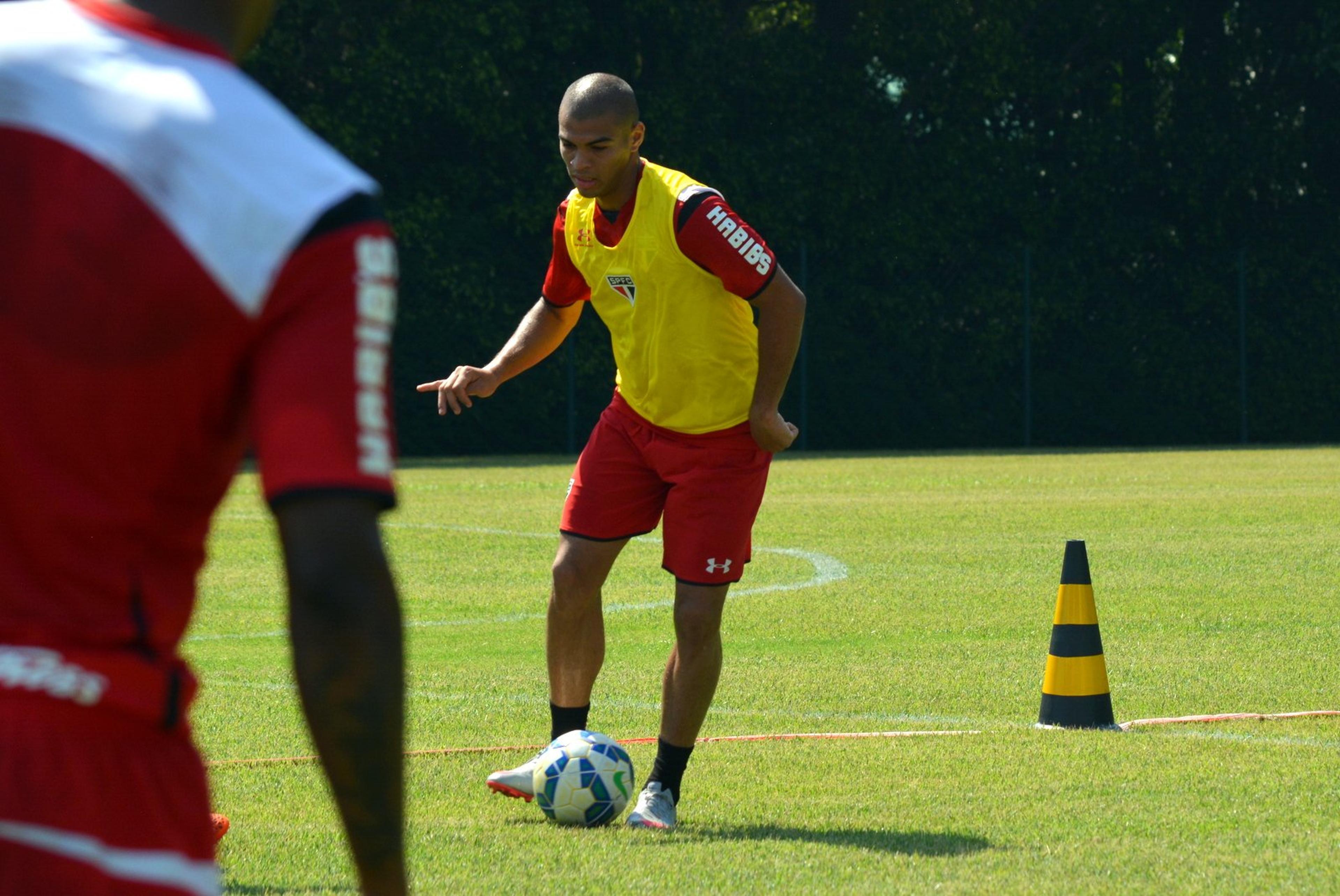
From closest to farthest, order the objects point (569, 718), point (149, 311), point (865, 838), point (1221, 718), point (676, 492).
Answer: point (149, 311) → point (865, 838) → point (676, 492) → point (569, 718) → point (1221, 718)

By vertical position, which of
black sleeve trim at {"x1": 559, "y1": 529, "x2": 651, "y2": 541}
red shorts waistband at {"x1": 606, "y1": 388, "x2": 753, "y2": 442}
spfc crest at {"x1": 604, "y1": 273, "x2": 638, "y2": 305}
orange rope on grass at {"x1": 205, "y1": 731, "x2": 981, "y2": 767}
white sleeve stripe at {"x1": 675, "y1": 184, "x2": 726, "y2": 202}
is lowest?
orange rope on grass at {"x1": 205, "y1": 731, "x2": 981, "y2": 767}

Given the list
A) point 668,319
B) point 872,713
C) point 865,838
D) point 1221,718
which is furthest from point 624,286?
point 1221,718

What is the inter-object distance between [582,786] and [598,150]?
5.82 ft

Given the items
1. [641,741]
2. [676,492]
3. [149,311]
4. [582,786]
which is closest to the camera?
[149,311]

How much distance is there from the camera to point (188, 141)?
172 centimetres

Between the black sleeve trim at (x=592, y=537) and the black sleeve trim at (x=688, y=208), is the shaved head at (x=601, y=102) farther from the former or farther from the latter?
the black sleeve trim at (x=592, y=537)

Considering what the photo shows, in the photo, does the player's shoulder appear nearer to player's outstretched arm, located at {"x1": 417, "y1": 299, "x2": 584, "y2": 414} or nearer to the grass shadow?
the grass shadow

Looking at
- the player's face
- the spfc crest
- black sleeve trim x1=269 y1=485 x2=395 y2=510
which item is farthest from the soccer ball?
black sleeve trim x1=269 y1=485 x2=395 y2=510

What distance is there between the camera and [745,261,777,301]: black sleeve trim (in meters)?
5.88

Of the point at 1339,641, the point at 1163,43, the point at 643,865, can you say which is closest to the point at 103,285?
the point at 643,865

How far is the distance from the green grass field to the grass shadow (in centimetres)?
1

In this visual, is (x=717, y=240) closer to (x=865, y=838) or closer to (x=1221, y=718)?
(x=865, y=838)

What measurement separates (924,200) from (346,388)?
3267cm

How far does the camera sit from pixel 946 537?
15688 mm
